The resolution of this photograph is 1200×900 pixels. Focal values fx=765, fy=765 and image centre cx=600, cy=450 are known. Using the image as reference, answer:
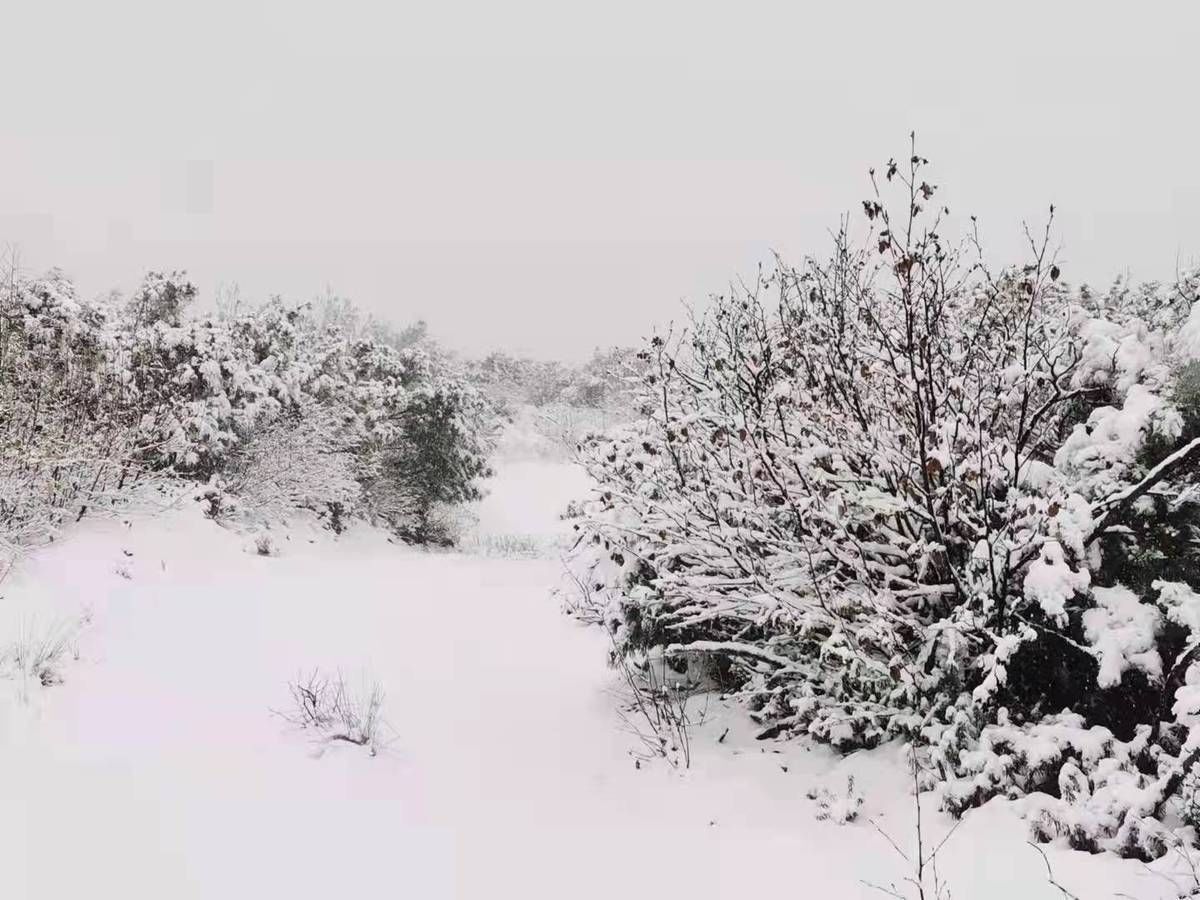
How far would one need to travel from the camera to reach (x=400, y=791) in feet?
13.0

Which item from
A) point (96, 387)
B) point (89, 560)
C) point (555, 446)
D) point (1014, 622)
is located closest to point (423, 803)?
point (1014, 622)

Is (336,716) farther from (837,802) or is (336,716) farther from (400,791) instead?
(837,802)

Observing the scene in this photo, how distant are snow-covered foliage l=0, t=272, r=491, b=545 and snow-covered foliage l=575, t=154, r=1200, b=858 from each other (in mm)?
6059

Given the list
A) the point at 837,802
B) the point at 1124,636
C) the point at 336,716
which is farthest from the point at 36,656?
the point at 1124,636

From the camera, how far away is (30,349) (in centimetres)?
941

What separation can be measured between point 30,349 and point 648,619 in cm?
878


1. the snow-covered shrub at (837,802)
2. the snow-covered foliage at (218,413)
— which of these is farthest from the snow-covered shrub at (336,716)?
the snow-covered foliage at (218,413)

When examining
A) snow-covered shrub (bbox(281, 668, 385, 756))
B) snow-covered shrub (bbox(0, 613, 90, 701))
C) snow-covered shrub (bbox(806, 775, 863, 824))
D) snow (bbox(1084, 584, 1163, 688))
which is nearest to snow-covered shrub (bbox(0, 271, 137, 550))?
snow-covered shrub (bbox(0, 613, 90, 701))

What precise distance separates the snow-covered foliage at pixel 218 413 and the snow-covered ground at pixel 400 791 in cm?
206

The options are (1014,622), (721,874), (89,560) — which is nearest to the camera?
(721,874)

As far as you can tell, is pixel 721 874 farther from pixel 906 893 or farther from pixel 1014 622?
pixel 1014 622

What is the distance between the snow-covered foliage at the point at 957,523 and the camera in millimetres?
3188

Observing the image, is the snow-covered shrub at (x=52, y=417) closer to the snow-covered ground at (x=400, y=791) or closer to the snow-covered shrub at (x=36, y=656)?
the snow-covered ground at (x=400, y=791)

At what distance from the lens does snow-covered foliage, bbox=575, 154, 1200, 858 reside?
3188mm
